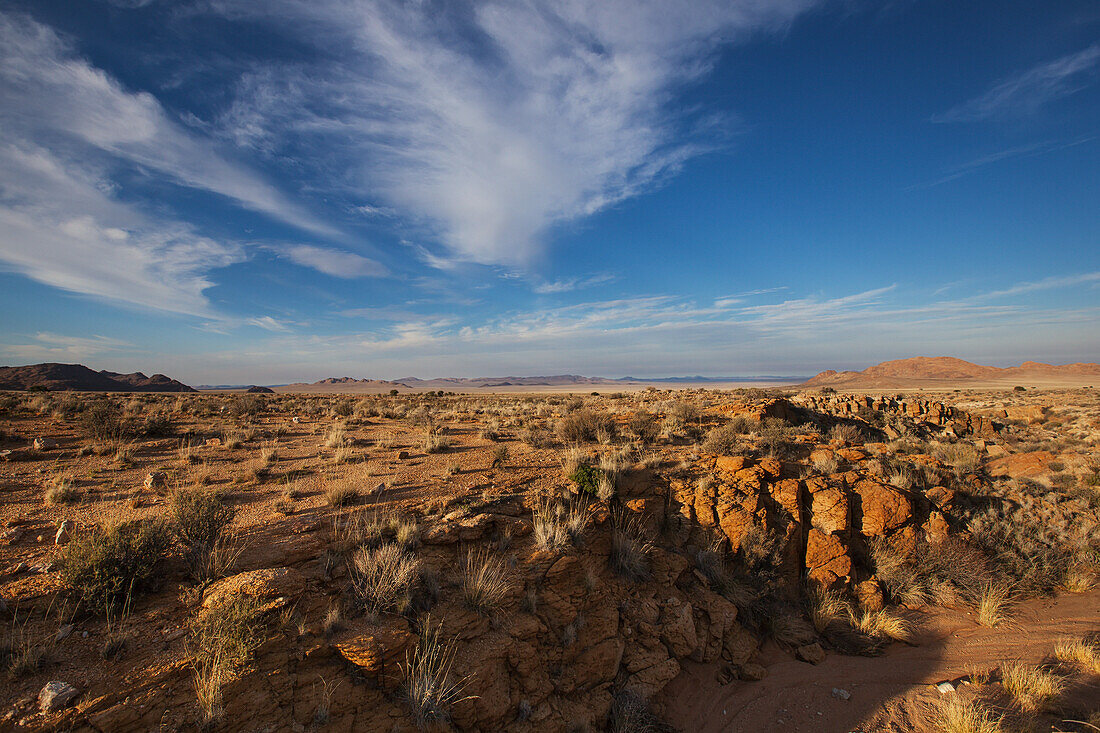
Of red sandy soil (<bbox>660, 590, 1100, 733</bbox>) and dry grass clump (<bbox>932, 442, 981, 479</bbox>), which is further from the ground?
dry grass clump (<bbox>932, 442, 981, 479</bbox>)

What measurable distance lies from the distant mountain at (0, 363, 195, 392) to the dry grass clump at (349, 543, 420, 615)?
73338mm

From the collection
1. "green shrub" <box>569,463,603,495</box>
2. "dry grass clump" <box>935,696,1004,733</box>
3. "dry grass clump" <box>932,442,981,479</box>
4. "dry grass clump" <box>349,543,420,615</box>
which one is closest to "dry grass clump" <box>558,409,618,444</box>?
"green shrub" <box>569,463,603,495</box>

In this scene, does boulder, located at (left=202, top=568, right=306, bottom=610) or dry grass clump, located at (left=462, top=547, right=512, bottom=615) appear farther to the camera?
dry grass clump, located at (left=462, top=547, right=512, bottom=615)

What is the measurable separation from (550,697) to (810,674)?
4591 millimetres

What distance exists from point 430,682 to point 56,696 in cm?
293

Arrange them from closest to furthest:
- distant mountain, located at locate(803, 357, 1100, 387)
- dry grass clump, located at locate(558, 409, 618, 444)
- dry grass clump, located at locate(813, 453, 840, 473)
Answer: dry grass clump, located at locate(813, 453, 840, 473), dry grass clump, located at locate(558, 409, 618, 444), distant mountain, located at locate(803, 357, 1100, 387)

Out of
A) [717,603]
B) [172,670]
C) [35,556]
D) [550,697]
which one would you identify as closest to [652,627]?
[717,603]

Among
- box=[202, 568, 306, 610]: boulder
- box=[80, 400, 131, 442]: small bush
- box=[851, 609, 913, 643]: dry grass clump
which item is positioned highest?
box=[80, 400, 131, 442]: small bush

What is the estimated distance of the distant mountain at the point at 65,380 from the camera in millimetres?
60269

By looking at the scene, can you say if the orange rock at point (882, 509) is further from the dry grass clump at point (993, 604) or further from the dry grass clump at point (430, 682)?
the dry grass clump at point (430, 682)

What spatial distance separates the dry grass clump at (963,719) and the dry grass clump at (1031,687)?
589 millimetres

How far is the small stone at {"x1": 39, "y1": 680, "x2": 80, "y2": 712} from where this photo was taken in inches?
128

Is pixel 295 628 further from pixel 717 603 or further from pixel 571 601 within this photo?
pixel 717 603

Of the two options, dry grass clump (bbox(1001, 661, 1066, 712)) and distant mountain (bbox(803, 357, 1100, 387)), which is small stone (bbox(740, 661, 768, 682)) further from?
distant mountain (bbox(803, 357, 1100, 387))
